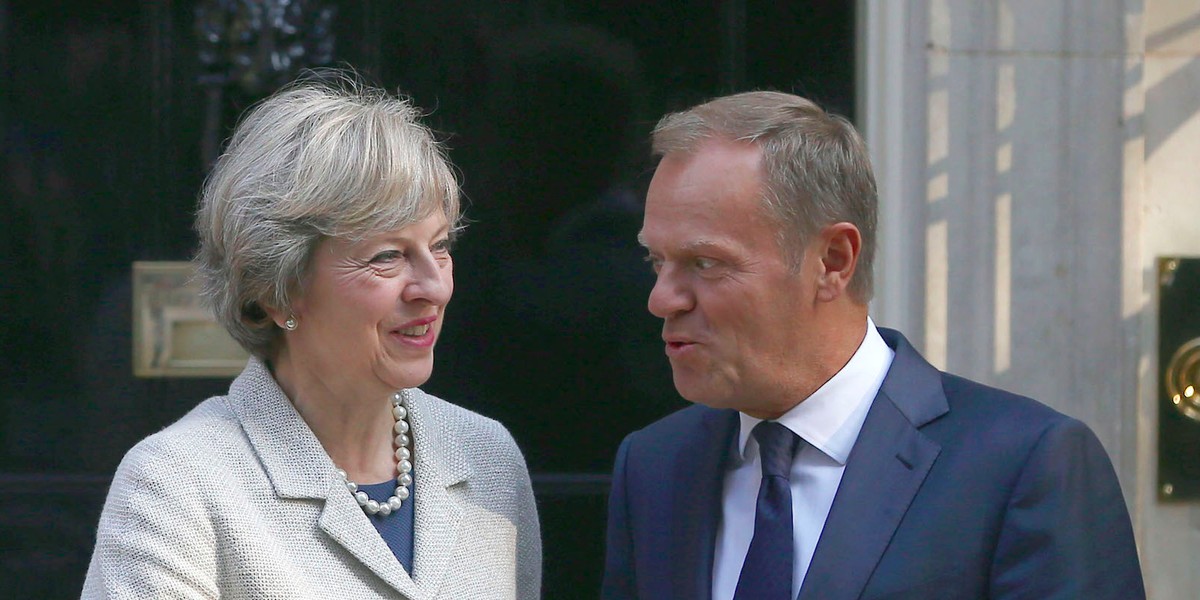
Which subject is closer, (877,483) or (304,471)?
(877,483)

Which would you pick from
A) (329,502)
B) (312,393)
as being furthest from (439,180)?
(329,502)

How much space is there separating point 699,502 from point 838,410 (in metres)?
0.28

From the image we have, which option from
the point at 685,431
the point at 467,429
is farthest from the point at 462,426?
the point at 685,431

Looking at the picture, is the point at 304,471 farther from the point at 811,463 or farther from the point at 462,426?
the point at 811,463

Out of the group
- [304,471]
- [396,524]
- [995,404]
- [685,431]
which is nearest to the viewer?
[995,404]

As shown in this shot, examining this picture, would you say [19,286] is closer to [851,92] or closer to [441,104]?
[441,104]

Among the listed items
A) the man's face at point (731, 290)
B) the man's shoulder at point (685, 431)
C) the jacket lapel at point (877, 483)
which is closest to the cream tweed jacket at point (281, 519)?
the man's shoulder at point (685, 431)

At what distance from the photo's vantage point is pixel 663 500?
2.42 meters

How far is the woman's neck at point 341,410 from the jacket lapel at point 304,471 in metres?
0.04

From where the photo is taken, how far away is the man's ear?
223cm

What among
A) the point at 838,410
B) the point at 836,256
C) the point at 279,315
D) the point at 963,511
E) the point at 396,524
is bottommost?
the point at 396,524

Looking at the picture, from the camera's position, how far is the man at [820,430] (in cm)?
204

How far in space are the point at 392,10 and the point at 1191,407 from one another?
2336mm

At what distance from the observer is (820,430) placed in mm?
2219
